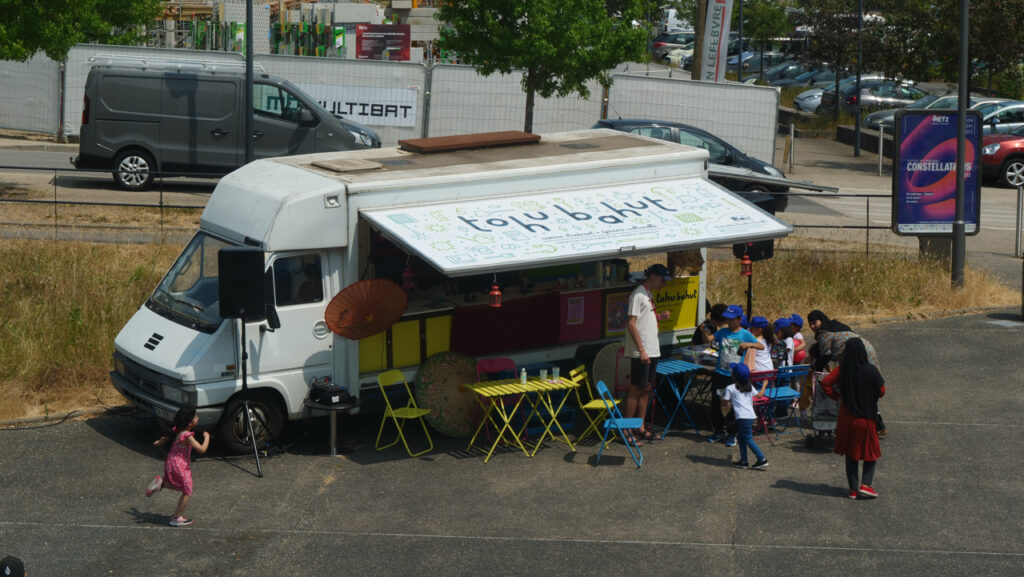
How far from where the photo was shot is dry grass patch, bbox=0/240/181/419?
1291cm

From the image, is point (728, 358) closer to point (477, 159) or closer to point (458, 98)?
point (477, 159)

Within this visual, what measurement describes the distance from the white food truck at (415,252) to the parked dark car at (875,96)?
29.8 meters

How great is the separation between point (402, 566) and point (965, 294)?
11.2 m

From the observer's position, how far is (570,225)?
11336mm

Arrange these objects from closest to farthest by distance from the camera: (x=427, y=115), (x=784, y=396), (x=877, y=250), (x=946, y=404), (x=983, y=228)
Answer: (x=784, y=396) < (x=946, y=404) < (x=877, y=250) < (x=983, y=228) < (x=427, y=115)

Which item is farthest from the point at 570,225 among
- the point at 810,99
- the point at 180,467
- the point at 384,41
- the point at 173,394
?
the point at 810,99

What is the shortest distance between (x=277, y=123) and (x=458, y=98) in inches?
274

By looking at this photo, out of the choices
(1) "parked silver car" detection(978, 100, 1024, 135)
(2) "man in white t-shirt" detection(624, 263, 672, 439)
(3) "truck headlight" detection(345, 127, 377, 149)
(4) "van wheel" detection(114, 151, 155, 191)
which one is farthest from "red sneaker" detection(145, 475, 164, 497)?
(1) "parked silver car" detection(978, 100, 1024, 135)

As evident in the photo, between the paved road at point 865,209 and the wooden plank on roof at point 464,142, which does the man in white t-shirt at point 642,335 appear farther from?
the paved road at point 865,209

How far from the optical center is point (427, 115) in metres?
28.1

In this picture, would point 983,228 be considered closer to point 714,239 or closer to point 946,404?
point 946,404

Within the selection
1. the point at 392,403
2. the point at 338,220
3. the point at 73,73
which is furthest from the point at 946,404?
the point at 73,73

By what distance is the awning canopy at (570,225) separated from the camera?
10.6 m

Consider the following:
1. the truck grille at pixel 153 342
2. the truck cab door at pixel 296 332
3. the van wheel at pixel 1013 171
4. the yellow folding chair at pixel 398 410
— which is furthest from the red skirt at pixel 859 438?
the van wheel at pixel 1013 171
